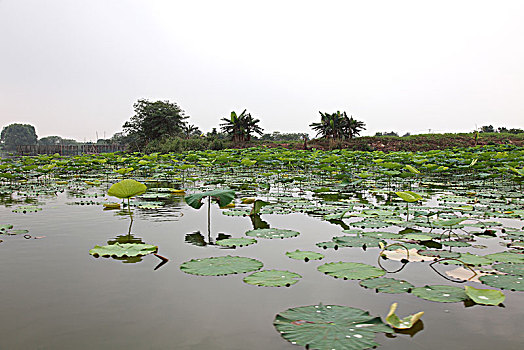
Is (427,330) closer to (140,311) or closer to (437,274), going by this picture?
(437,274)

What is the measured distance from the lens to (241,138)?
1096 inches

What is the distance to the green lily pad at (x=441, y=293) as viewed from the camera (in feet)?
6.56

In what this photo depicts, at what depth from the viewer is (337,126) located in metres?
28.3

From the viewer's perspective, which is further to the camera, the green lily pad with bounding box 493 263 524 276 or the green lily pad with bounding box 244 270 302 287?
the green lily pad with bounding box 493 263 524 276

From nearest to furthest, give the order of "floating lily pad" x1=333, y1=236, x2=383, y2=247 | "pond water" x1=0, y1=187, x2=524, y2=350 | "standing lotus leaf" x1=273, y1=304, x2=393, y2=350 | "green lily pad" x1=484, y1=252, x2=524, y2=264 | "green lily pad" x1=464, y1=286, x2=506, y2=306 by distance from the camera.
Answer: "standing lotus leaf" x1=273, y1=304, x2=393, y2=350
"pond water" x1=0, y1=187, x2=524, y2=350
"green lily pad" x1=464, y1=286, x2=506, y2=306
"green lily pad" x1=484, y1=252, x2=524, y2=264
"floating lily pad" x1=333, y1=236, x2=383, y2=247

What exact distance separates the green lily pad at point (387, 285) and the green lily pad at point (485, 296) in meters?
0.31

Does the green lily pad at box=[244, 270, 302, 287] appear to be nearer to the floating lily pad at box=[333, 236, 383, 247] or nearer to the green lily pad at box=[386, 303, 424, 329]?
the green lily pad at box=[386, 303, 424, 329]

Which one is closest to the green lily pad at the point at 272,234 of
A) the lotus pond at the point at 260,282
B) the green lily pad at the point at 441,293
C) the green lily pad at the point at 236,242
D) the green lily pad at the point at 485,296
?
the lotus pond at the point at 260,282

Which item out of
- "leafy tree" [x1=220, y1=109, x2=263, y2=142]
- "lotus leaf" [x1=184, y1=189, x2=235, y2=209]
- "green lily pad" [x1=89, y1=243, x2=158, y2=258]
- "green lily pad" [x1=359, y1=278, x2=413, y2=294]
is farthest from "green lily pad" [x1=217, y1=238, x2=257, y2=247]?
"leafy tree" [x1=220, y1=109, x2=263, y2=142]

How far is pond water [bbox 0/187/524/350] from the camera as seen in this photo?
164 centimetres

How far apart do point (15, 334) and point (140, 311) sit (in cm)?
52

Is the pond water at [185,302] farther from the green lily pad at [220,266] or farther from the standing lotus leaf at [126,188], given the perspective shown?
the standing lotus leaf at [126,188]

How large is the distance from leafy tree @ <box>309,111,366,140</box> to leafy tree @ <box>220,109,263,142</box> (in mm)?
4657

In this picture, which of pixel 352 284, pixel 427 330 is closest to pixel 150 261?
pixel 352 284
